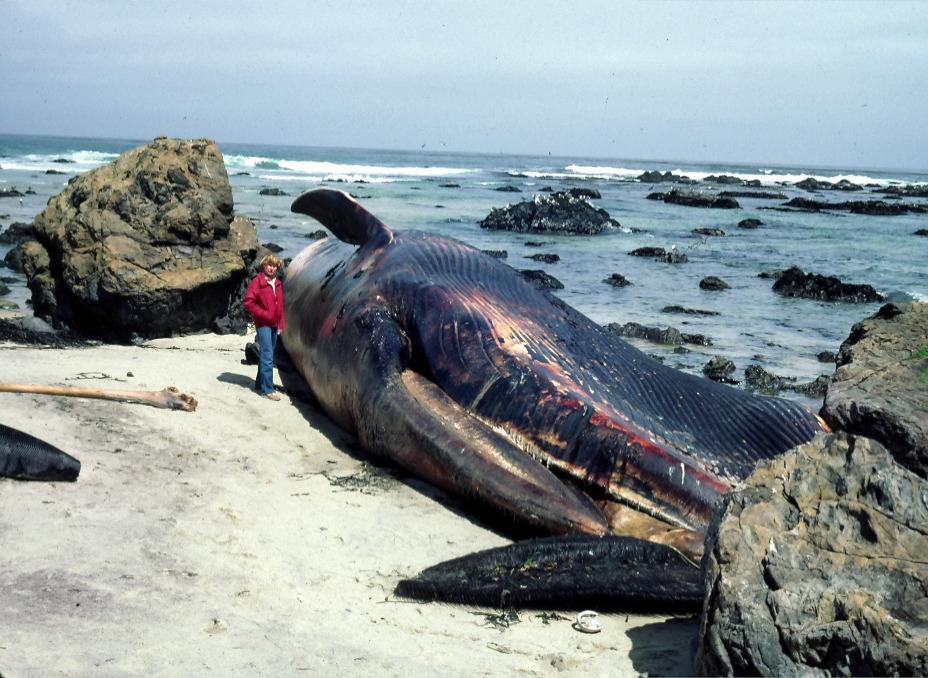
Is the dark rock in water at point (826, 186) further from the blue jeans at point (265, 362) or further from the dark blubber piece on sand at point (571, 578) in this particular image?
the dark blubber piece on sand at point (571, 578)

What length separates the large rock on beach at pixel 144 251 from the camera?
10.7 metres

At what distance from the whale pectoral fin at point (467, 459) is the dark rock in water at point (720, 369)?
5.48 m

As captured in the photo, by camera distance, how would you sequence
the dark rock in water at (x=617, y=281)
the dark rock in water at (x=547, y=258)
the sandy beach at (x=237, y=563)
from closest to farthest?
1. the sandy beach at (x=237, y=563)
2. the dark rock in water at (x=617, y=281)
3. the dark rock in water at (x=547, y=258)

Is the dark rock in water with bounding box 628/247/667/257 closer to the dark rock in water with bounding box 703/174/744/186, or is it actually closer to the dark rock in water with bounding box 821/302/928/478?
the dark rock in water with bounding box 821/302/928/478

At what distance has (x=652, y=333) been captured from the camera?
13.1 metres

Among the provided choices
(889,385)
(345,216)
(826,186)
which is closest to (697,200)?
(826,186)

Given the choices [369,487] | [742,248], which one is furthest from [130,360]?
[742,248]

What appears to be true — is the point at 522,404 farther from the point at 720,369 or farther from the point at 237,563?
the point at 720,369

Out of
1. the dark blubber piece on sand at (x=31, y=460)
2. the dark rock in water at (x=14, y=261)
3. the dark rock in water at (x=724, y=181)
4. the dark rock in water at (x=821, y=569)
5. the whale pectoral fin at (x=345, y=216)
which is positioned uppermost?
the dark rock in water at (x=724, y=181)

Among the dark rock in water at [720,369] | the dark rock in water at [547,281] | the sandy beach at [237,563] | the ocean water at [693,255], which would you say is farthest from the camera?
the dark rock in water at [547,281]

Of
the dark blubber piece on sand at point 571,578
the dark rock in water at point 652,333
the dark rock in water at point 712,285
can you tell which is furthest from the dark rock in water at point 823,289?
the dark blubber piece on sand at point 571,578

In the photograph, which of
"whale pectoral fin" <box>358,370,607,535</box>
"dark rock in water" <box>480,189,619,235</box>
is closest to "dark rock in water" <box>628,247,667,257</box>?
"dark rock in water" <box>480,189,619,235</box>

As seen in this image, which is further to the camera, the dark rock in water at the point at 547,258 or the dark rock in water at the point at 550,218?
the dark rock in water at the point at 550,218

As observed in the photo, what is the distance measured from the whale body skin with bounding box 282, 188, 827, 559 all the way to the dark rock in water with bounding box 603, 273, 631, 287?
11.3 metres
